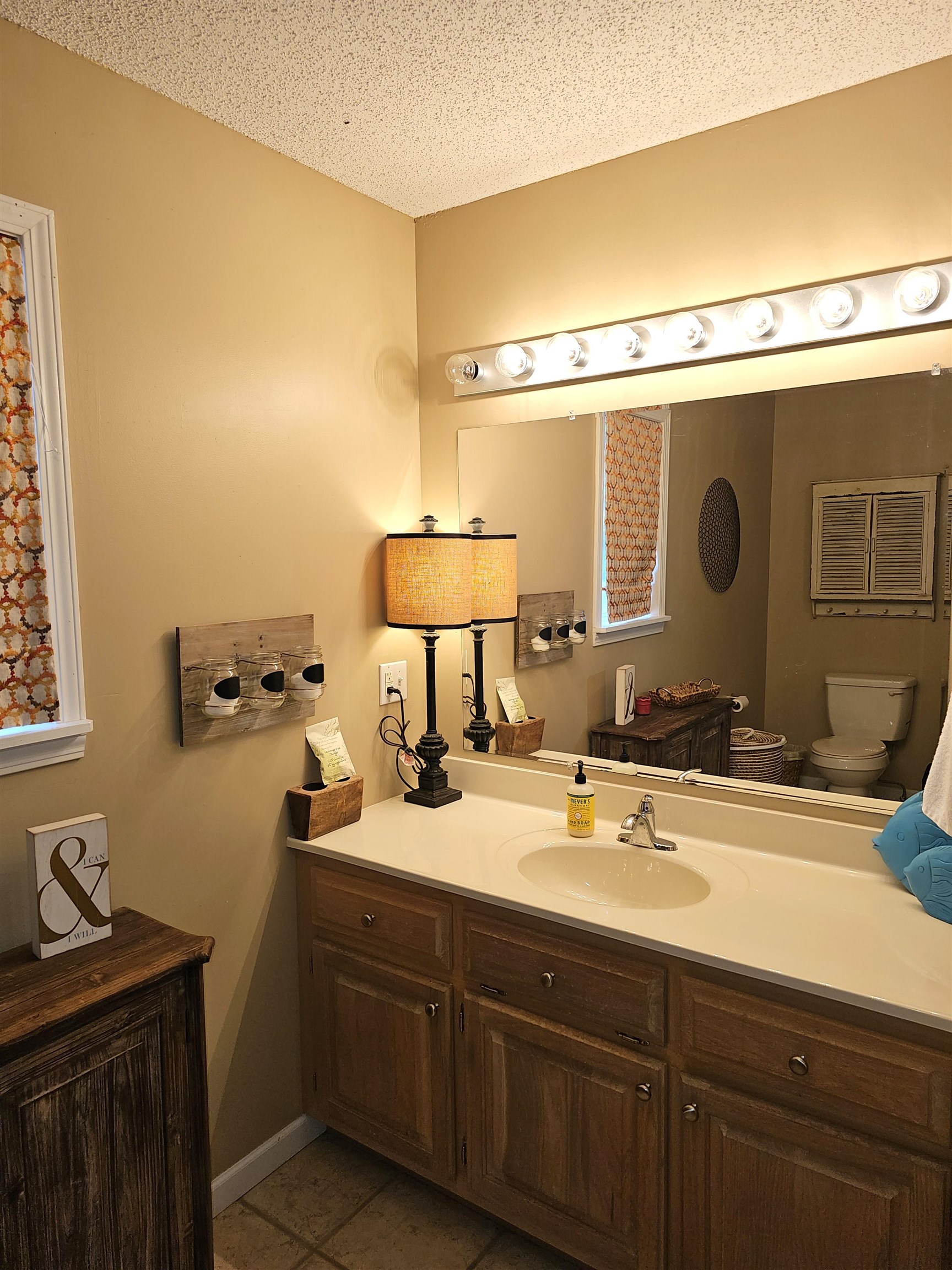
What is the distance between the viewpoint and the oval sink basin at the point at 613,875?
183cm

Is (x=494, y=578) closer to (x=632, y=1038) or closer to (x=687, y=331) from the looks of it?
(x=687, y=331)

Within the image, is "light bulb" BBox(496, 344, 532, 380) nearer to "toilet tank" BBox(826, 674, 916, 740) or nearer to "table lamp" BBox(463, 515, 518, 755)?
"table lamp" BBox(463, 515, 518, 755)

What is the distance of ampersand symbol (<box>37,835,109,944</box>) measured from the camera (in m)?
1.47

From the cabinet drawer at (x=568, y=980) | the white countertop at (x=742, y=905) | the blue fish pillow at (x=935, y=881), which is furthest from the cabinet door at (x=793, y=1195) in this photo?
the blue fish pillow at (x=935, y=881)

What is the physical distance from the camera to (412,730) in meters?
2.46

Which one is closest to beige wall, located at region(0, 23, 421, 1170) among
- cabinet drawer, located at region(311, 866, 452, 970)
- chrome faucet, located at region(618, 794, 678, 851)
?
cabinet drawer, located at region(311, 866, 452, 970)

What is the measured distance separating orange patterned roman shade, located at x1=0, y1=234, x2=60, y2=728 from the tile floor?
129 cm

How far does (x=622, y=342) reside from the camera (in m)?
2.00

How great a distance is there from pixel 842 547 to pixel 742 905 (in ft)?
2.54

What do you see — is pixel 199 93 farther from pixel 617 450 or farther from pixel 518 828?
pixel 518 828

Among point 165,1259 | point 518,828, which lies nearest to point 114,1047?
point 165,1259

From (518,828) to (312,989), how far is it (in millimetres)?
663

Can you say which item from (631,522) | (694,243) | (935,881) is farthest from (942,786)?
(694,243)

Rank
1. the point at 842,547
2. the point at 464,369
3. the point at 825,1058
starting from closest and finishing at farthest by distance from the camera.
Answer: the point at 825,1058 → the point at 842,547 → the point at 464,369
